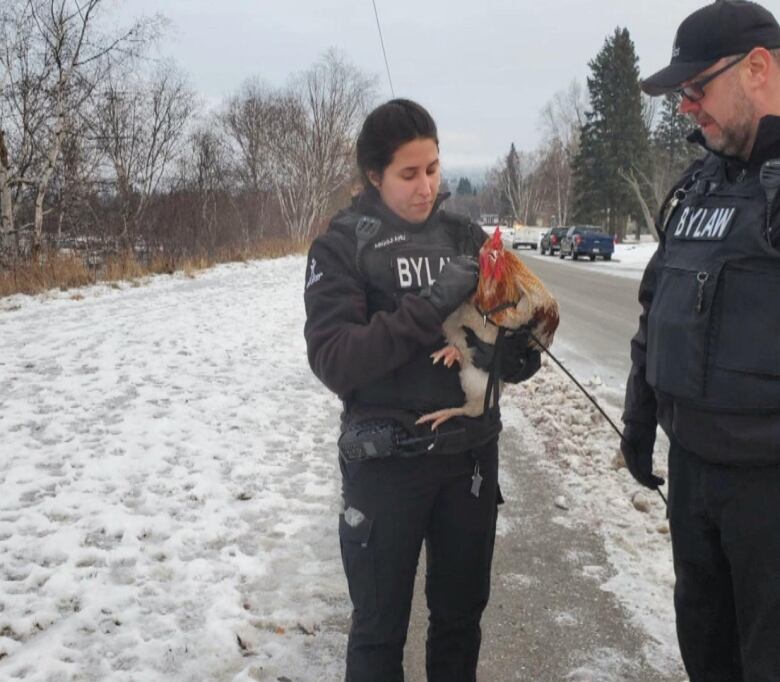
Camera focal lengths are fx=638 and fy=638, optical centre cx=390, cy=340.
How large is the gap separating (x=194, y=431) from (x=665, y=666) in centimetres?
381

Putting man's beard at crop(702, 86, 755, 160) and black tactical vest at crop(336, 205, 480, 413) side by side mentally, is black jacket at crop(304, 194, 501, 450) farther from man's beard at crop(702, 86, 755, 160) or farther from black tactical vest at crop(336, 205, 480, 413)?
man's beard at crop(702, 86, 755, 160)

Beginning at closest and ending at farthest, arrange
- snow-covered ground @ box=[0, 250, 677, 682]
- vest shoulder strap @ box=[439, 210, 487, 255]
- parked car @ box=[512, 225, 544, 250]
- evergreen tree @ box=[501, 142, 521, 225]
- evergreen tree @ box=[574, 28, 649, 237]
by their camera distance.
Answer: vest shoulder strap @ box=[439, 210, 487, 255], snow-covered ground @ box=[0, 250, 677, 682], parked car @ box=[512, 225, 544, 250], evergreen tree @ box=[574, 28, 649, 237], evergreen tree @ box=[501, 142, 521, 225]

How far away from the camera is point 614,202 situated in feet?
167

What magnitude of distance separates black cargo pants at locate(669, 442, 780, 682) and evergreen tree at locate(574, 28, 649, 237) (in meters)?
51.9

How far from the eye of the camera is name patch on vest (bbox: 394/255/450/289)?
1.91m

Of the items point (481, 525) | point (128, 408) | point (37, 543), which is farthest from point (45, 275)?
point (481, 525)

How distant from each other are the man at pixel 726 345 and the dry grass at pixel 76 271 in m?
13.4

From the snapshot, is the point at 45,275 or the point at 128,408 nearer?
the point at 128,408

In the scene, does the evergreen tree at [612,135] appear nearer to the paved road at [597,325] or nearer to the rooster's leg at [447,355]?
the paved road at [597,325]

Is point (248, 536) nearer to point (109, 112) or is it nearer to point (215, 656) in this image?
point (215, 656)

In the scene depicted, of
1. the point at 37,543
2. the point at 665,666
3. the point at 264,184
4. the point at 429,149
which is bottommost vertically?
the point at 665,666

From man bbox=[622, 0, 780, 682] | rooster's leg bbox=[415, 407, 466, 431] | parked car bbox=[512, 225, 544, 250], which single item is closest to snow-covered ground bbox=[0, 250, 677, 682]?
man bbox=[622, 0, 780, 682]

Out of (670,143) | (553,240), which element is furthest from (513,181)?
(553,240)

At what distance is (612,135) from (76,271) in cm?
4640
